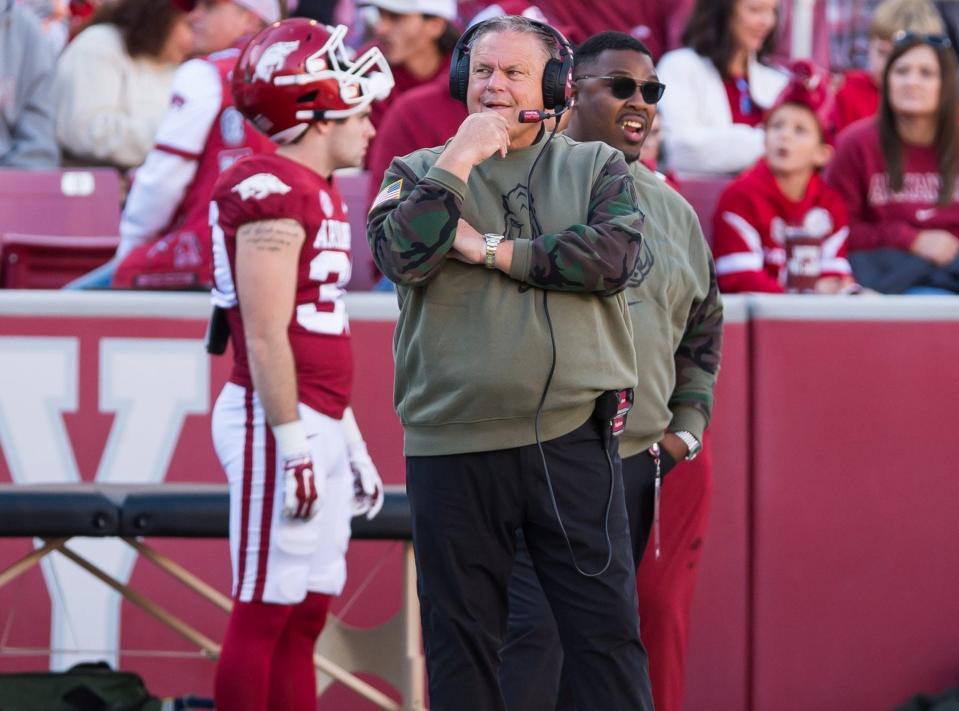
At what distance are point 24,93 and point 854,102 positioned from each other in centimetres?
373

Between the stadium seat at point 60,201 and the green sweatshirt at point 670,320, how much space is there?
309 centimetres

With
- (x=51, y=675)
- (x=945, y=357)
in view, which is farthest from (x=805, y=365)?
(x=51, y=675)

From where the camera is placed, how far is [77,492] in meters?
3.91

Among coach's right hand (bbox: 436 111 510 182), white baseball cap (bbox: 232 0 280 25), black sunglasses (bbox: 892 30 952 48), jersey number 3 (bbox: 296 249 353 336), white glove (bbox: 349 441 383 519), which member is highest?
white baseball cap (bbox: 232 0 280 25)

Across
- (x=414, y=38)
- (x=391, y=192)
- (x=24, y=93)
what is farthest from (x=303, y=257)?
(x=24, y=93)

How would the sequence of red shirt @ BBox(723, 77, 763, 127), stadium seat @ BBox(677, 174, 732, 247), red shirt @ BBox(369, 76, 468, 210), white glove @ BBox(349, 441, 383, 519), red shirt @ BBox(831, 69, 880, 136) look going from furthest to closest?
red shirt @ BBox(831, 69, 880, 136)
red shirt @ BBox(723, 77, 763, 127)
stadium seat @ BBox(677, 174, 732, 247)
red shirt @ BBox(369, 76, 468, 210)
white glove @ BBox(349, 441, 383, 519)

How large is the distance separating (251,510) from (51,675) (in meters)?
0.98

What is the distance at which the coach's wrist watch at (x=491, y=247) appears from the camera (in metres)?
2.66

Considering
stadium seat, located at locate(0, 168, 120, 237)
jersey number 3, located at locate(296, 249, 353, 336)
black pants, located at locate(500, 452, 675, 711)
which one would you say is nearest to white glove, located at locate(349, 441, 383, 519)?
jersey number 3, located at locate(296, 249, 353, 336)

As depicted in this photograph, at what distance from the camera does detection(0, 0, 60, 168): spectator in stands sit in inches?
250

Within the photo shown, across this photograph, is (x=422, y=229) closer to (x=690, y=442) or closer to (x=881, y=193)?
(x=690, y=442)

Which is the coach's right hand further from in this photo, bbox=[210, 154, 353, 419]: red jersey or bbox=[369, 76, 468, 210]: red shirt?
bbox=[369, 76, 468, 210]: red shirt

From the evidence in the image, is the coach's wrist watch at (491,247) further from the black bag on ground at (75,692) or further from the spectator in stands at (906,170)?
the spectator in stands at (906,170)

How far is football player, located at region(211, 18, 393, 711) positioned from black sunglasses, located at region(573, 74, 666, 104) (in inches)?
24.0
